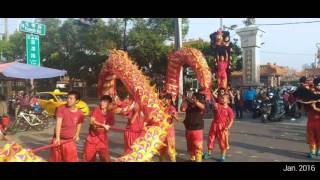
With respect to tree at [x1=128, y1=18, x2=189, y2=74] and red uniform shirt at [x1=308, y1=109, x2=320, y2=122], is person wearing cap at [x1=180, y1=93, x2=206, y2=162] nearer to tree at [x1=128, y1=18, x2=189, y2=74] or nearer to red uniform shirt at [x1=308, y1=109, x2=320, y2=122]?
red uniform shirt at [x1=308, y1=109, x2=320, y2=122]

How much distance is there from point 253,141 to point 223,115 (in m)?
2.80

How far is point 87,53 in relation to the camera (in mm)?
25266

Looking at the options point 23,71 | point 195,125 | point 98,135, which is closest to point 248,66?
point 23,71

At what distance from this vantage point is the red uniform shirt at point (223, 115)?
696 cm

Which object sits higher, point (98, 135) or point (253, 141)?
point (98, 135)

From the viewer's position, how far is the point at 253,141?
939 cm

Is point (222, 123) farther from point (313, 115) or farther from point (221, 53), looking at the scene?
point (221, 53)

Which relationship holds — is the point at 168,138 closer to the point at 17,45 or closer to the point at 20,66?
the point at 20,66

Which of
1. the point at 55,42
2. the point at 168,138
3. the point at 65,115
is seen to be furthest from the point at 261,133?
the point at 55,42

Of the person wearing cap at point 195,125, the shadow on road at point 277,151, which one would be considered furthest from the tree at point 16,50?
the person wearing cap at point 195,125

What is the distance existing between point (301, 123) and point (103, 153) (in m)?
9.37

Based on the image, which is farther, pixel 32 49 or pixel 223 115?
pixel 32 49

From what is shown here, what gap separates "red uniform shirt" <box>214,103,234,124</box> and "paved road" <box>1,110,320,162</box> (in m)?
0.81

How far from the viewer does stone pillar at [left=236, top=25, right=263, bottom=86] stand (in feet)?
62.6
